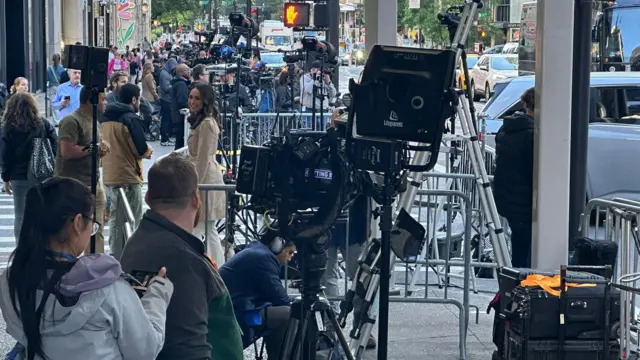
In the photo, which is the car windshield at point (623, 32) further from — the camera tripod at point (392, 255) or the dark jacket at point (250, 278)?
the dark jacket at point (250, 278)

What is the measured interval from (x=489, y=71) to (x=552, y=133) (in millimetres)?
33513

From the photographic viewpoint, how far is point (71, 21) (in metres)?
42.4

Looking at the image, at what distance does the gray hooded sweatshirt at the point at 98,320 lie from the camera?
143 inches

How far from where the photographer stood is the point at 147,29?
89.6 m

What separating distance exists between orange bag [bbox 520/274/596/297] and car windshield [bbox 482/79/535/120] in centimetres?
899

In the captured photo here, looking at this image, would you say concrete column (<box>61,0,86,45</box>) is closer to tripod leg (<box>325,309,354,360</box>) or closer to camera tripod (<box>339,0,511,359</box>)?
camera tripod (<box>339,0,511,359</box>)

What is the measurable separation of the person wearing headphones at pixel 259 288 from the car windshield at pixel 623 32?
23022 mm

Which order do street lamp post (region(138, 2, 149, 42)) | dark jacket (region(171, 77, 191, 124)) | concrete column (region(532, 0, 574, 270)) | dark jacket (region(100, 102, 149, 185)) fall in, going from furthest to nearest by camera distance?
street lamp post (region(138, 2, 149, 42)), dark jacket (region(171, 77, 191, 124)), dark jacket (region(100, 102, 149, 185)), concrete column (region(532, 0, 574, 270))

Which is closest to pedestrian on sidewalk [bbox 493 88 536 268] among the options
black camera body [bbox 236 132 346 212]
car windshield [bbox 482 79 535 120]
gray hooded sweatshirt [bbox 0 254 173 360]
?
black camera body [bbox 236 132 346 212]

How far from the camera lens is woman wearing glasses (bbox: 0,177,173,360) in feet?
11.9

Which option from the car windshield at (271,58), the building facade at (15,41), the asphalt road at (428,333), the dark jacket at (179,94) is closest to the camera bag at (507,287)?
the asphalt road at (428,333)

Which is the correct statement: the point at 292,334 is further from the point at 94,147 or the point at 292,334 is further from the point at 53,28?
the point at 53,28

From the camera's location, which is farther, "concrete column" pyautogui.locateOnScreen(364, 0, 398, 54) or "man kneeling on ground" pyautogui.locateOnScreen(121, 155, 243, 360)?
"concrete column" pyautogui.locateOnScreen(364, 0, 398, 54)

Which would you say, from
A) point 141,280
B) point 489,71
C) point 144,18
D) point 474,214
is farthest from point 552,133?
point 144,18
